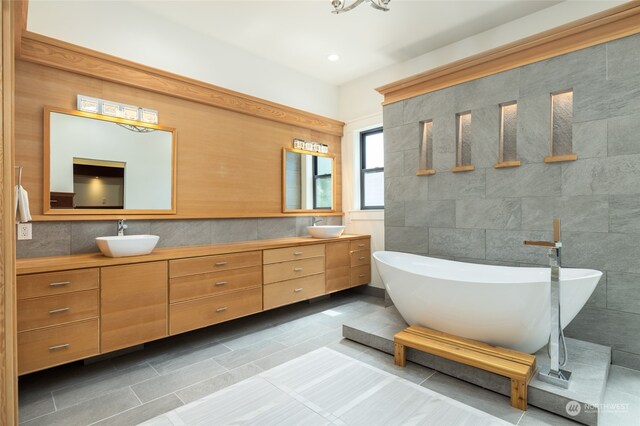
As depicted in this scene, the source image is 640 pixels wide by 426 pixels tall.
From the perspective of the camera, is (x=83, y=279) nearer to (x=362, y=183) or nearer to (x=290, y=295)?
(x=290, y=295)

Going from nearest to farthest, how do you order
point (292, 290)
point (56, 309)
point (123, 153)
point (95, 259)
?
point (56, 309) < point (95, 259) < point (123, 153) < point (292, 290)

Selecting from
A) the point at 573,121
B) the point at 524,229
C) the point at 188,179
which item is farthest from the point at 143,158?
the point at 573,121

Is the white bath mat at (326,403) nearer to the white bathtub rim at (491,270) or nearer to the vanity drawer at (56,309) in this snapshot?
the white bathtub rim at (491,270)

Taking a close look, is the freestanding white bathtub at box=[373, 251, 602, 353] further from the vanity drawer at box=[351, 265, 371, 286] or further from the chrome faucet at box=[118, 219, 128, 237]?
the chrome faucet at box=[118, 219, 128, 237]

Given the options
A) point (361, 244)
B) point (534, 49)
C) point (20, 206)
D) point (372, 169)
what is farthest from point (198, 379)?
point (534, 49)

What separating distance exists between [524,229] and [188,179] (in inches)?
131

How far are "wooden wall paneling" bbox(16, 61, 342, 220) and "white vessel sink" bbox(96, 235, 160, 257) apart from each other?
1.34 feet

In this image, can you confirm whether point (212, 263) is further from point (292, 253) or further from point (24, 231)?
point (24, 231)

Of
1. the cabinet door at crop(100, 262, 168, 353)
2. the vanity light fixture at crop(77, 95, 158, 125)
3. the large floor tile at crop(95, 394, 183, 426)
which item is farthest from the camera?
the vanity light fixture at crop(77, 95, 158, 125)

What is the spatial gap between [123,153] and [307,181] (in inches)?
91.5

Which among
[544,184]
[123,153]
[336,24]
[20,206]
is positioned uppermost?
[336,24]

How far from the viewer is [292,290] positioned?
3639mm

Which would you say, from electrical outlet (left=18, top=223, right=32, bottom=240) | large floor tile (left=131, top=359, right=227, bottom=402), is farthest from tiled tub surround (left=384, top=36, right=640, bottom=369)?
electrical outlet (left=18, top=223, right=32, bottom=240)

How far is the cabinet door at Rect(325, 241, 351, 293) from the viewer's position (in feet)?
13.4
